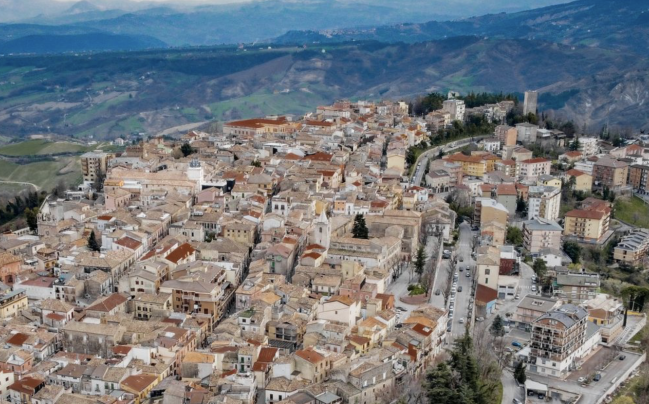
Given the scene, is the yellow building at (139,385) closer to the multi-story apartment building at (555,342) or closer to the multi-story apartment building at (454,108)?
the multi-story apartment building at (555,342)

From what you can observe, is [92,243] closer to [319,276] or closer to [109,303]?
[109,303]

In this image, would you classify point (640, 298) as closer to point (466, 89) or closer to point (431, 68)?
point (466, 89)

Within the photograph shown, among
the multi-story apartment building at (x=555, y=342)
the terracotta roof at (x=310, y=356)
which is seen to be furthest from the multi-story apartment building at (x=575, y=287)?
the terracotta roof at (x=310, y=356)

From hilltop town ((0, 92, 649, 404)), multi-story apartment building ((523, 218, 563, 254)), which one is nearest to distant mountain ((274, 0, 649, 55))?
hilltop town ((0, 92, 649, 404))

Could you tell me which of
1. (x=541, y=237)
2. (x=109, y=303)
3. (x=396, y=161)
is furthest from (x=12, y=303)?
(x=396, y=161)

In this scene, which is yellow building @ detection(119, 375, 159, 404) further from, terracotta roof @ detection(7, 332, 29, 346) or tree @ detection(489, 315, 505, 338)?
tree @ detection(489, 315, 505, 338)

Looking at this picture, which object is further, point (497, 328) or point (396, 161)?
point (396, 161)
